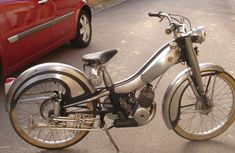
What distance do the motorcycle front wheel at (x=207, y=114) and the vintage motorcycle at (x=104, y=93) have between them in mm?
14

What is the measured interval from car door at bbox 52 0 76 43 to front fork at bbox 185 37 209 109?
117 inches

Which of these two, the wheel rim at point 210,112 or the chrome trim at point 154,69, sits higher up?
the chrome trim at point 154,69

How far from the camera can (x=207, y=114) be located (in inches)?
142

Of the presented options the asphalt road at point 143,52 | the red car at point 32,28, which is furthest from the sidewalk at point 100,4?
the red car at point 32,28

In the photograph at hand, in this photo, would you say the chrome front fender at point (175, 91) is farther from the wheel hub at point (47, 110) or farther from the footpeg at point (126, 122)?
the wheel hub at point (47, 110)

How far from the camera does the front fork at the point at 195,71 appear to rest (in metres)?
3.19

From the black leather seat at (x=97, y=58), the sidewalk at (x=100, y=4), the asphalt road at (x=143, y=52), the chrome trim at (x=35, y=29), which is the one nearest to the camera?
the black leather seat at (x=97, y=58)

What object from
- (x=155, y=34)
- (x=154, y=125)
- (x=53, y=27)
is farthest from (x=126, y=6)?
Answer: (x=154, y=125)

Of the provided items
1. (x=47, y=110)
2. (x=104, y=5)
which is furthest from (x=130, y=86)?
(x=104, y=5)

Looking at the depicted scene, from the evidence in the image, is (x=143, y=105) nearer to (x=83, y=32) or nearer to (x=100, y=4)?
(x=83, y=32)

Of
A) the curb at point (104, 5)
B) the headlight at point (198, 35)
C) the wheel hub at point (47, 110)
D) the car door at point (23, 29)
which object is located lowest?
the wheel hub at point (47, 110)

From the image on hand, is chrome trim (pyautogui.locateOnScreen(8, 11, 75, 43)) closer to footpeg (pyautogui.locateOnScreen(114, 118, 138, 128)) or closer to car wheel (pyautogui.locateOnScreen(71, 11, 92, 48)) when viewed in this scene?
car wheel (pyautogui.locateOnScreen(71, 11, 92, 48))

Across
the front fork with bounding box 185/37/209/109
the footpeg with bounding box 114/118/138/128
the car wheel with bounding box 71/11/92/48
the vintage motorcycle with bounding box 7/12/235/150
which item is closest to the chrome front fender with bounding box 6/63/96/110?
the vintage motorcycle with bounding box 7/12/235/150

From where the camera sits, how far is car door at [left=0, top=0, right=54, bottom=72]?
4.61 m
